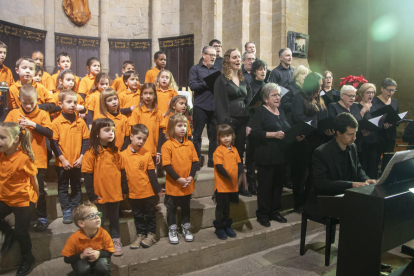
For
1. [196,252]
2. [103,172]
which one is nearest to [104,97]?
[103,172]

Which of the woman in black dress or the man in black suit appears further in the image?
the woman in black dress

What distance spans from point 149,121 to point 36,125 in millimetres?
1252

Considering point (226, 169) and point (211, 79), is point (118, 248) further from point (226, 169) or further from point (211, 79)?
point (211, 79)

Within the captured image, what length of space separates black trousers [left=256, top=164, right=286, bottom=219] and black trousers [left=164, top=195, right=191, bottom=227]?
98cm

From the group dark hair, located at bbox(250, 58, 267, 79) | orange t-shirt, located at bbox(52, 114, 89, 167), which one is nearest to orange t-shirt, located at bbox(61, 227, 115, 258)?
orange t-shirt, located at bbox(52, 114, 89, 167)

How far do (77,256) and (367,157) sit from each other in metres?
4.40

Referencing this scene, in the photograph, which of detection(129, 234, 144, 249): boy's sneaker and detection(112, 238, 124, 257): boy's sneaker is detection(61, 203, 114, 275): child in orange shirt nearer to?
detection(112, 238, 124, 257): boy's sneaker

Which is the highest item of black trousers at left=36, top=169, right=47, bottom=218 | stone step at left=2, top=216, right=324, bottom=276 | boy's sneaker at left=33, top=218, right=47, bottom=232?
black trousers at left=36, top=169, right=47, bottom=218

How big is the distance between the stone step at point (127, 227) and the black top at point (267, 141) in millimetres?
688

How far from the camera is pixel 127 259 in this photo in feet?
9.75

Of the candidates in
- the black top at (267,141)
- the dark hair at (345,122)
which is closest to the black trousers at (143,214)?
the black top at (267,141)

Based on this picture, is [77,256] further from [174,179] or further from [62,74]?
[62,74]

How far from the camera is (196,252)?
10.7 ft

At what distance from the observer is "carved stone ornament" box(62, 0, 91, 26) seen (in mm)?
10055
